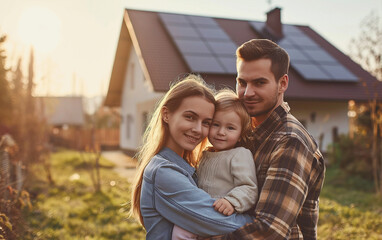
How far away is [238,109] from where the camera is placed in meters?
2.50

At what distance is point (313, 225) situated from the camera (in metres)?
2.50

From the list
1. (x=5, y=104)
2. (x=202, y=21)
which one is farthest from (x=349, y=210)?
(x=202, y=21)

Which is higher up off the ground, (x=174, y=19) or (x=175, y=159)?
(x=174, y=19)

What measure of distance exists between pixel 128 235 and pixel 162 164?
162 inches

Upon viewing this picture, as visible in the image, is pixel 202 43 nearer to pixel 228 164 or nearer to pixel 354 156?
pixel 354 156

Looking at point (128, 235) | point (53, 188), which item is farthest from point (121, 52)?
point (128, 235)

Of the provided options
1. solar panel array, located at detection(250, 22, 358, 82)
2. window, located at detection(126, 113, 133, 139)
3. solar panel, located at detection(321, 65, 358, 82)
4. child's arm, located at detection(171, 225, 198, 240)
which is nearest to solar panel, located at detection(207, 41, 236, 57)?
solar panel array, located at detection(250, 22, 358, 82)

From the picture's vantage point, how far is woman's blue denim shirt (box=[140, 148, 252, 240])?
2.07 metres

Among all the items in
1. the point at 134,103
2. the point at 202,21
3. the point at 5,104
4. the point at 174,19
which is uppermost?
the point at 174,19

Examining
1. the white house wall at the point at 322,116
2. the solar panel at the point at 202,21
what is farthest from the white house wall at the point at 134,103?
the white house wall at the point at 322,116

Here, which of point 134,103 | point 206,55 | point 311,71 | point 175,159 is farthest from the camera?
point 134,103

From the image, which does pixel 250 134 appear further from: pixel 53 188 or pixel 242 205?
pixel 53 188

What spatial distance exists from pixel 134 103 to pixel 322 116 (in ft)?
27.8

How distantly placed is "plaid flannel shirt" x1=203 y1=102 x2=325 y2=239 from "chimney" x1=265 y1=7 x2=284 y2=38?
15.1m
